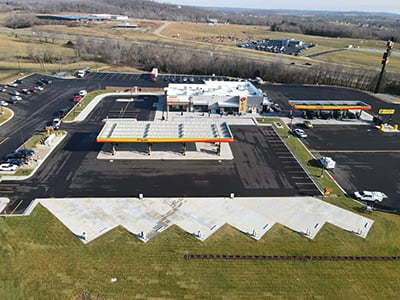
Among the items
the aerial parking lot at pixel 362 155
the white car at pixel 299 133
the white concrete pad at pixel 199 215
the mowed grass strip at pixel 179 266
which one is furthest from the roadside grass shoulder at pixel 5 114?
the aerial parking lot at pixel 362 155

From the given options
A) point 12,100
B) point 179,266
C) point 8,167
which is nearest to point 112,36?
point 12,100

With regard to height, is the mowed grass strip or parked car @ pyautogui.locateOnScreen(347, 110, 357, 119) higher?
parked car @ pyautogui.locateOnScreen(347, 110, 357, 119)

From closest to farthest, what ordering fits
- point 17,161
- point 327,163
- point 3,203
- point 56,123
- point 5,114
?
point 3,203
point 17,161
point 327,163
point 56,123
point 5,114

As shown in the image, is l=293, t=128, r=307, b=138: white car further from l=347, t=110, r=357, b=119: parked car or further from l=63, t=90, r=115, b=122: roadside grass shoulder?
l=63, t=90, r=115, b=122: roadside grass shoulder

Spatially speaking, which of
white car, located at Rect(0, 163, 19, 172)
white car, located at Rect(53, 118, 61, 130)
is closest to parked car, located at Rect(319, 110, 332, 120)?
white car, located at Rect(53, 118, 61, 130)

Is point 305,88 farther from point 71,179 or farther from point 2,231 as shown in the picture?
point 2,231

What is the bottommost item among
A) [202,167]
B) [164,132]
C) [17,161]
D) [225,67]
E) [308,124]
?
[202,167]

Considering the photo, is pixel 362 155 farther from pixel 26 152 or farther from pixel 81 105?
pixel 81 105

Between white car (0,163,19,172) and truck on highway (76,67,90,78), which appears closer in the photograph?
white car (0,163,19,172)
